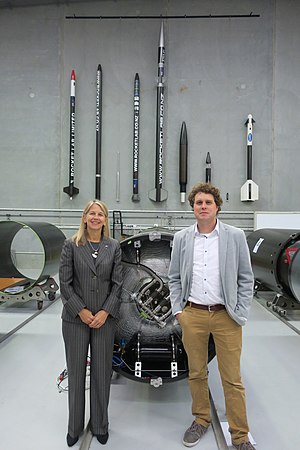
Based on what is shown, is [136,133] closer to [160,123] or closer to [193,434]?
[160,123]

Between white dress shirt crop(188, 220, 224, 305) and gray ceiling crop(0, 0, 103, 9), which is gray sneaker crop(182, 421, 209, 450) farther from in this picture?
gray ceiling crop(0, 0, 103, 9)

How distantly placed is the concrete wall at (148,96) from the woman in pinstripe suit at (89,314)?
470cm

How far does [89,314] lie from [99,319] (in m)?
0.05

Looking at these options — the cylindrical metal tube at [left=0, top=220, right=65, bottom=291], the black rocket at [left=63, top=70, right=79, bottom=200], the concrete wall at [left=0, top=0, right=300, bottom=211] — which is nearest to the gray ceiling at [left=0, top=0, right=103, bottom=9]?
the concrete wall at [left=0, top=0, right=300, bottom=211]

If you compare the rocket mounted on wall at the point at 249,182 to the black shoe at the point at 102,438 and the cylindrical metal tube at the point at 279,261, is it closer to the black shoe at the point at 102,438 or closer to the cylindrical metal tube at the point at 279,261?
the cylindrical metal tube at the point at 279,261

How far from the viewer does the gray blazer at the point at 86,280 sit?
5.68 ft

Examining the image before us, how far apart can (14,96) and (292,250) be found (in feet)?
18.2

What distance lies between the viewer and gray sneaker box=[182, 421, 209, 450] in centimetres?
176

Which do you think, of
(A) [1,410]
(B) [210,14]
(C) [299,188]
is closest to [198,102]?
(B) [210,14]

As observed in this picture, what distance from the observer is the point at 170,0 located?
6.34 m

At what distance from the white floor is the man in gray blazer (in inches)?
7.7

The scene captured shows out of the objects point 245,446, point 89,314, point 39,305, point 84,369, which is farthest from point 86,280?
point 39,305

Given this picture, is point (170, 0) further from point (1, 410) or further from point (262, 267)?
point (1, 410)

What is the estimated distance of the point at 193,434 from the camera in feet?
5.86
